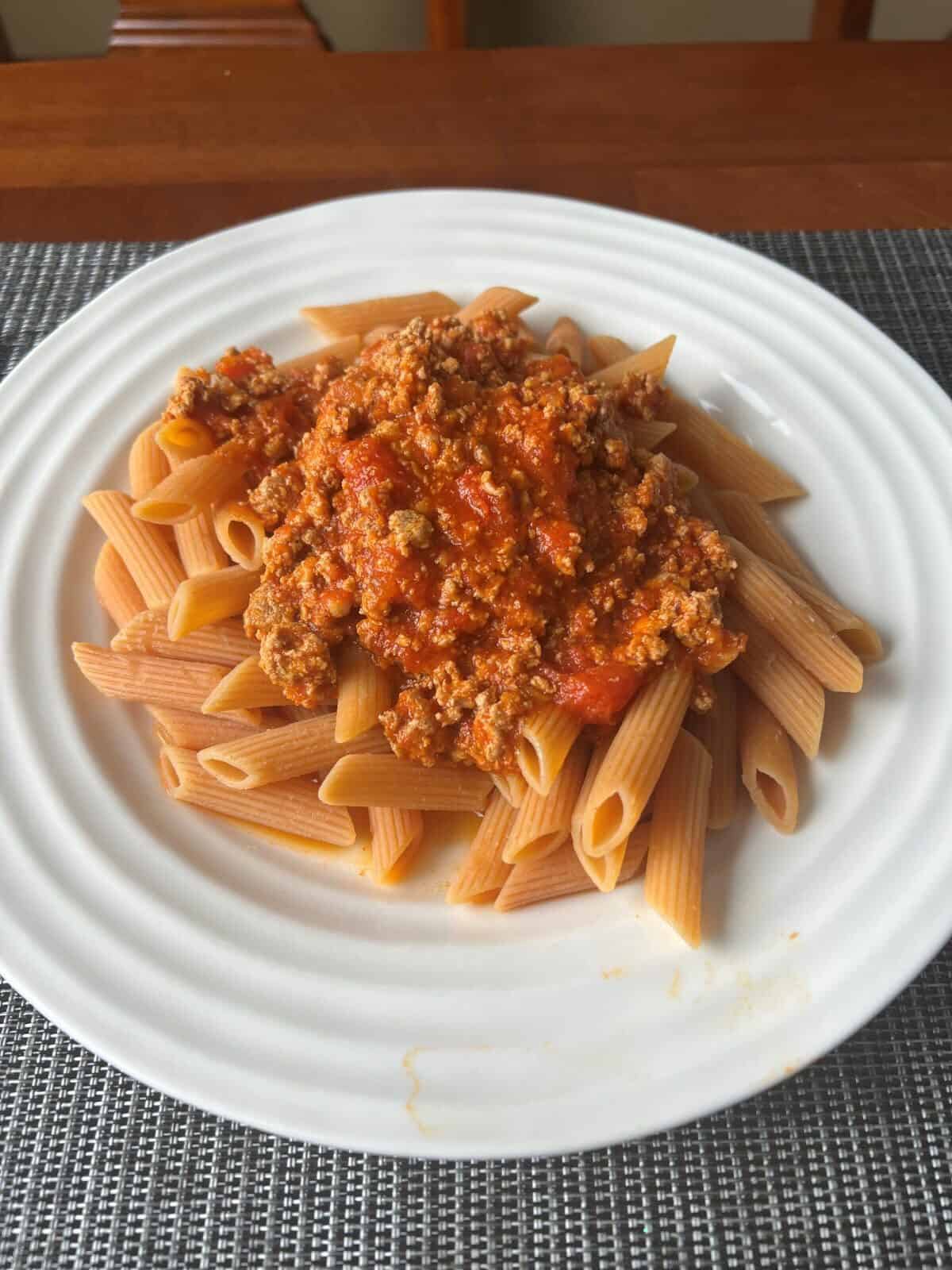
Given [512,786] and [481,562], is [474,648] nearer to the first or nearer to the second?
[481,562]

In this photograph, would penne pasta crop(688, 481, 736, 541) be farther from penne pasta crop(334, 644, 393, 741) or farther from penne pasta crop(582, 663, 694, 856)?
penne pasta crop(334, 644, 393, 741)

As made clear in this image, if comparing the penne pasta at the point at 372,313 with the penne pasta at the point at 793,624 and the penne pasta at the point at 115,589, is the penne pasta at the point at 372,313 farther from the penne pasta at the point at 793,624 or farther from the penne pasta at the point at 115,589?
the penne pasta at the point at 793,624

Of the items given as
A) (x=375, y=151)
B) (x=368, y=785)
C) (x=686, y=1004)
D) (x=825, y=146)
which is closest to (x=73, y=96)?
(x=375, y=151)

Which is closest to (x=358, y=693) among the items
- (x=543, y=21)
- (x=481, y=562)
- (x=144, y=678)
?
(x=481, y=562)

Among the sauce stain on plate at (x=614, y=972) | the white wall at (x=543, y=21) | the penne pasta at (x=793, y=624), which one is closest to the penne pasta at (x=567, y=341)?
the penne pasta at (x=793, y=624)

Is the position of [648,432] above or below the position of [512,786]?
above

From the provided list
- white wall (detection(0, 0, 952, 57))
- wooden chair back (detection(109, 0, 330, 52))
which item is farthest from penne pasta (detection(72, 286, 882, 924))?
white wall (detection(0, 0, 952, 57))
